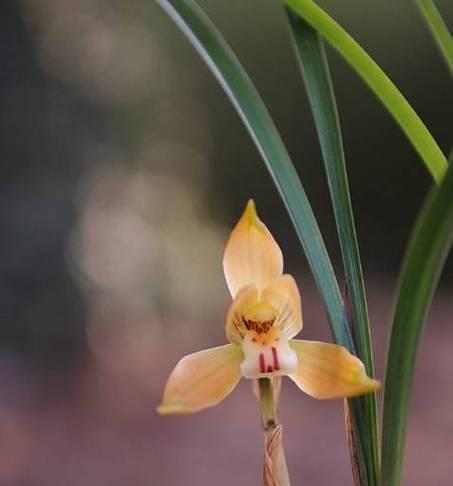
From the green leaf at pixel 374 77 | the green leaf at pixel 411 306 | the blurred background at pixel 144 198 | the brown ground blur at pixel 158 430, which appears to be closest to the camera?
the green leaf at pixel 411 306

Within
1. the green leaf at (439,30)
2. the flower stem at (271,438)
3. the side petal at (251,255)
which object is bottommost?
the flower stem at (271,438)

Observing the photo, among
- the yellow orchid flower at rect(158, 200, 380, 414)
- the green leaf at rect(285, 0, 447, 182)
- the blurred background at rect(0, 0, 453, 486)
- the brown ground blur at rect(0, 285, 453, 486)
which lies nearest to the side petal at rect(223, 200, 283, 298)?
the yellow orchid flower at rect(158, 200, 380, 414)

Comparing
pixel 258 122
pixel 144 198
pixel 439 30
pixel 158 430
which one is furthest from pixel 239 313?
pixel 144 198

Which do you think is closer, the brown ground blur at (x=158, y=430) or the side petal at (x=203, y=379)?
the side petal at (x=203, y=379)

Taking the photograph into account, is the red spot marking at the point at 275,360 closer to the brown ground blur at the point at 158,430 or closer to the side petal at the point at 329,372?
the side petal at the point at 329,372

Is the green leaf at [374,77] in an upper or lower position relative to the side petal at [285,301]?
upper

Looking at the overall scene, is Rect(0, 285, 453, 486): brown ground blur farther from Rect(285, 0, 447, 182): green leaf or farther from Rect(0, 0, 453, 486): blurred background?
Rect(285, 0, 447, 182): green leaf

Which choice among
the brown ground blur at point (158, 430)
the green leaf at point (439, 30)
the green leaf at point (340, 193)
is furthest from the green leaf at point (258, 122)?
the brown ground blur at point (158, 430)

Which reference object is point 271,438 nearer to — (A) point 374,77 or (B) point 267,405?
(B) point 267,405
